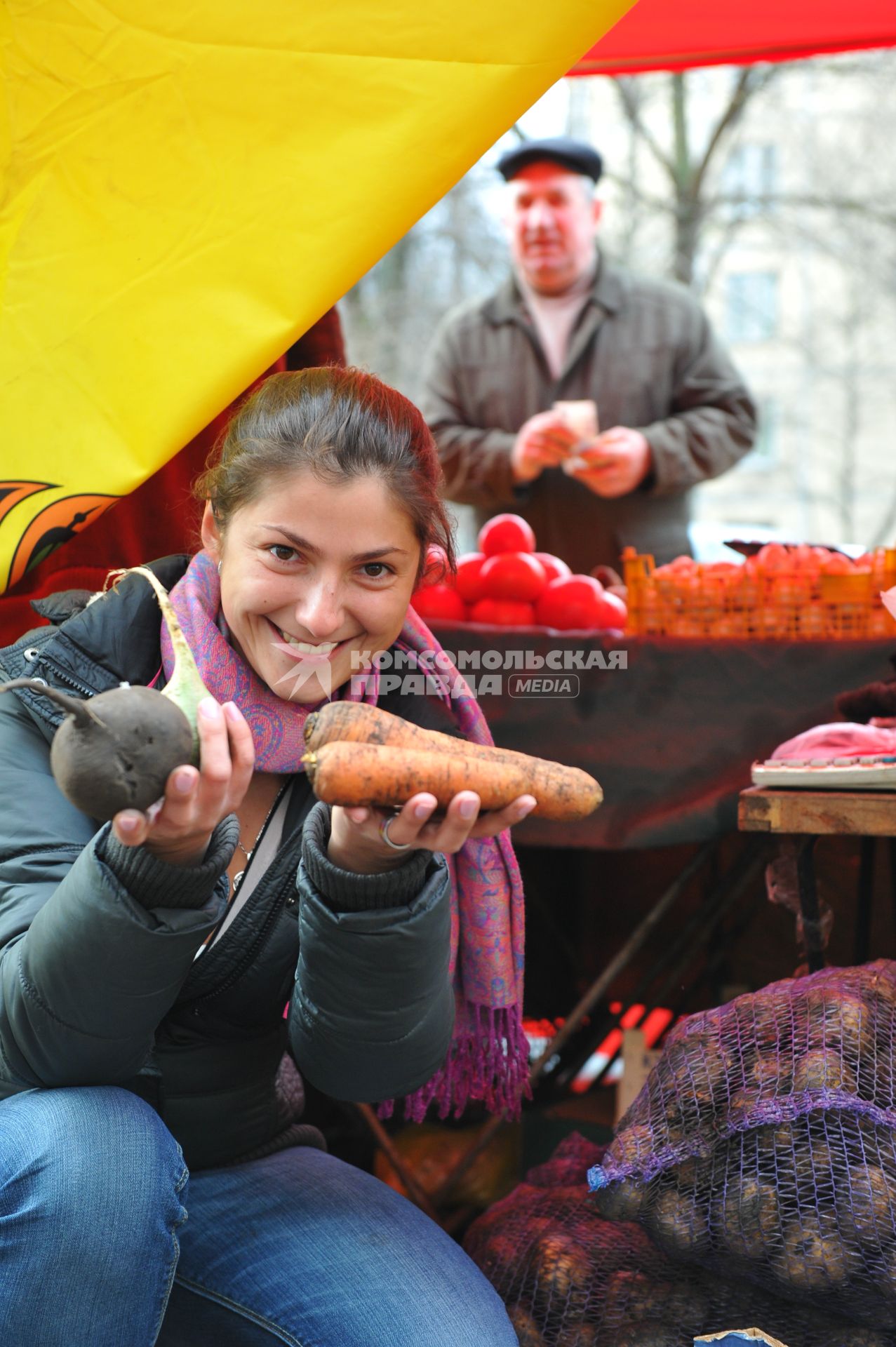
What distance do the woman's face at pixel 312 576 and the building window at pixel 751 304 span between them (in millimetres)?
9747

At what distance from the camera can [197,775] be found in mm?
1118

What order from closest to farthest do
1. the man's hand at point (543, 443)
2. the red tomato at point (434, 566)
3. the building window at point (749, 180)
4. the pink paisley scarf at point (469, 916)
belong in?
Answer: 1. the pink paisley scarf at point (469, 916)
2. the red tomato at point (434, 566)
3. the man's hand at point (543, 443)
4. the building window at point (749, 180)

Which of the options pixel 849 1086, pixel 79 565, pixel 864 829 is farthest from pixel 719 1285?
pixel 79 565

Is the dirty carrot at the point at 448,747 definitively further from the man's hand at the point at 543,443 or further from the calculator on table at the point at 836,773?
the man's hand at the point at 543,443

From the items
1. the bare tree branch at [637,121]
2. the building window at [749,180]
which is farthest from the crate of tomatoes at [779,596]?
the building window at [749,180]

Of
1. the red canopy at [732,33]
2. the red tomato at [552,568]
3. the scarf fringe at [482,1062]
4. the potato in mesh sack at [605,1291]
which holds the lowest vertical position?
the potato in mesh sack at [605,1291]

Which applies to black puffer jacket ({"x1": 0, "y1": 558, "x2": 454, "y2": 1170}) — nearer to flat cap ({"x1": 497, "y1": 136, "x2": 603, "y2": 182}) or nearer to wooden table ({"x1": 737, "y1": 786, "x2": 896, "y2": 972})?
wooden table ({"x1": 737, "y1": 786, "x2": 896, "y2": 972})

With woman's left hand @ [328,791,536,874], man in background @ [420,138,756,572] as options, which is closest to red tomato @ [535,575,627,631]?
man in background @ [420,138,756,572]

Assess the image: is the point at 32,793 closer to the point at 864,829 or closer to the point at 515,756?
the point at 515,756

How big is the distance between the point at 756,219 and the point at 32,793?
30.2 ft

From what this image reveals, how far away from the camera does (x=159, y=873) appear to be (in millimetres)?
1175

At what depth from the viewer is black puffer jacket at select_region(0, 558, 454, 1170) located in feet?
3.91

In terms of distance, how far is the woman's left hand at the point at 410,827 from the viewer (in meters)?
1.19

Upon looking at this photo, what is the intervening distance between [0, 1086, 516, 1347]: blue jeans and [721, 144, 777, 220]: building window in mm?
8764
